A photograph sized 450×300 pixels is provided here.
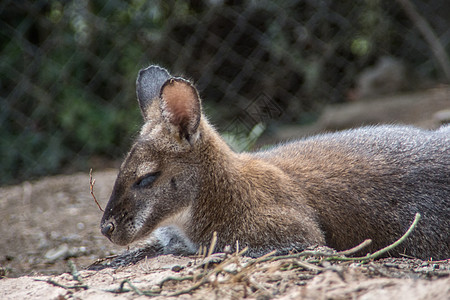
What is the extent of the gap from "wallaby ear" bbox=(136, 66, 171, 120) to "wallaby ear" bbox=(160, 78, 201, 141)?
20.8 inches

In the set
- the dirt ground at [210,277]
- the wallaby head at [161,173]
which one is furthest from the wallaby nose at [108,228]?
the dirt ground at [210,277]

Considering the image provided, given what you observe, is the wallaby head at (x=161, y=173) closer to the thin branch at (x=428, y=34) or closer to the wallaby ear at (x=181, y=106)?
the wallaby ear at (x=181, y=106)

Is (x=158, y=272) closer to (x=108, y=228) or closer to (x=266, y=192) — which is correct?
(x=108, y=228)

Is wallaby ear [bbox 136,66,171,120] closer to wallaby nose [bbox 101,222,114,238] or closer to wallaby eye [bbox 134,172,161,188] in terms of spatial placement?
wallaby eye [bbox 134,172,161,188]

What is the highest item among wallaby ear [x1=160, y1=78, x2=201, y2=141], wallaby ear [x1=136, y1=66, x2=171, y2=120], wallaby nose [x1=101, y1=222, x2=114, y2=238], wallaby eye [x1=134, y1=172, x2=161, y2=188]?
wallaby ear [x1=136, y1=66, x2=171, y2=120]

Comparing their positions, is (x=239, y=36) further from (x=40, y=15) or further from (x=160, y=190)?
(x=160, y=190)

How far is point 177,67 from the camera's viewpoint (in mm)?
7992

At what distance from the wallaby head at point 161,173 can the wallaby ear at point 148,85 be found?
1.39 feet

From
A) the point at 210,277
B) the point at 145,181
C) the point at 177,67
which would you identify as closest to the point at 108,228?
the point at 145,181

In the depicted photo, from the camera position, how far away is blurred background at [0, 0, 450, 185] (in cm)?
756

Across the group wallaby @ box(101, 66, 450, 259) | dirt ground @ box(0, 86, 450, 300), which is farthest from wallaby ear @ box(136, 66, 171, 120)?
dirt ground @ box(0, 86, 450, 300)

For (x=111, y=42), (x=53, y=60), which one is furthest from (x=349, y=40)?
(x=53, y=60)

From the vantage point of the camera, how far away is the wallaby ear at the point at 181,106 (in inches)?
137

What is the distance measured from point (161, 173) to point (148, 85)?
84cm
